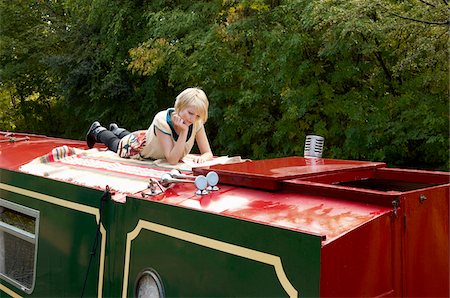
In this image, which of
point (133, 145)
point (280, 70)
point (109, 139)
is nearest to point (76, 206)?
point (133, 145)

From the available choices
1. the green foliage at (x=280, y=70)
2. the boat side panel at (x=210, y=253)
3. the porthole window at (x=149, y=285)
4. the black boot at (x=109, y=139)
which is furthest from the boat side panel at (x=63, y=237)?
the green foliage at (x=280, y=70)

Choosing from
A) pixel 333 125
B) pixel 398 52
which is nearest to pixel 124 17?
pixel 333 125

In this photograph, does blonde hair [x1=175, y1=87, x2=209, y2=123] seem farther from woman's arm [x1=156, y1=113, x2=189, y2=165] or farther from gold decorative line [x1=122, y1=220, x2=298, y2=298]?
gold decorative line [x1=122, y1=220, x2=298, y2=298]

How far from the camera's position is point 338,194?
1.98 meters

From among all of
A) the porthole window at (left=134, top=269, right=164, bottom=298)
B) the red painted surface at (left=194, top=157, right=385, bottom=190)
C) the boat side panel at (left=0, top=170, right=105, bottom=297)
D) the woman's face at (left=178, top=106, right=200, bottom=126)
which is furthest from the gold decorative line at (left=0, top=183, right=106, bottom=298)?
the woman's face at (left=178, top=106, right=200, bottom=126)

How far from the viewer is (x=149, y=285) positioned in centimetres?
204

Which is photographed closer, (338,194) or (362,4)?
(338,194)

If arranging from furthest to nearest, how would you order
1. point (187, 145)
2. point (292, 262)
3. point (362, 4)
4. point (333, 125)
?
point (333, 125) < point (362, 4) < point (187, 145) < point (292, 262)

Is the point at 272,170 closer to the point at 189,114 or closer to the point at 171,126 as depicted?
the point at 189,114

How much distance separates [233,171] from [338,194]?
1.78 ft

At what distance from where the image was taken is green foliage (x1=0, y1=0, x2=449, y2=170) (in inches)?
221

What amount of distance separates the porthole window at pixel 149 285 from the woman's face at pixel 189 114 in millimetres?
1347

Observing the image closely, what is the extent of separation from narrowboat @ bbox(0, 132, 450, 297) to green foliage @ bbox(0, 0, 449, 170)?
3.23m

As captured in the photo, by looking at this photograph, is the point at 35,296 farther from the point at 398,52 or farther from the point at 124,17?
the point at 124,17
